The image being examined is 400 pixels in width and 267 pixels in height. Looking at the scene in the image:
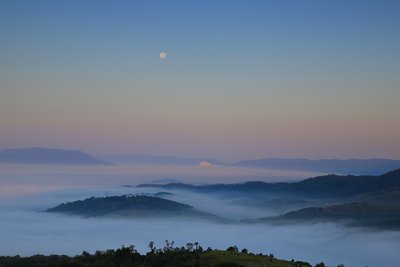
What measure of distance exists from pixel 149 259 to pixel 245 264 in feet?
116

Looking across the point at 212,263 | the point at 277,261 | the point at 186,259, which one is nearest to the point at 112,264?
the point at 186,259

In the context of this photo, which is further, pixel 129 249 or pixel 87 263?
pixel 129 249

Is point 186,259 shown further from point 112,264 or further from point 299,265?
point 299,265

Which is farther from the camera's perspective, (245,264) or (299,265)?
(299,265)

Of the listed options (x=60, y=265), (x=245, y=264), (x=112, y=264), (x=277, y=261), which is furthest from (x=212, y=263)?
(x=60, y=265)

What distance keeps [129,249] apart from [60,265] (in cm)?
2495

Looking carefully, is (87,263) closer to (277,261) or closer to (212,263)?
(212,263)

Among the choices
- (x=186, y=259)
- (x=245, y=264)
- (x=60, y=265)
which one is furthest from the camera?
(x=60, y=265)

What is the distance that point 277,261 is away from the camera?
161 meters

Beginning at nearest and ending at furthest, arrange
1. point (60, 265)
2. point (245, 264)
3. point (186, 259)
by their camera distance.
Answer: point (245, 264), point (186, 259), point (60, 265)

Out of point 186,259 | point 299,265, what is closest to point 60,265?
point 186,259

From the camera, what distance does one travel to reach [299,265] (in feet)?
524

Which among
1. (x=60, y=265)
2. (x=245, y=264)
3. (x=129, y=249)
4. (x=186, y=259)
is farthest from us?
(x=129, y=249)

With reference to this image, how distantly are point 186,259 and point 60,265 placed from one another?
142 ft
